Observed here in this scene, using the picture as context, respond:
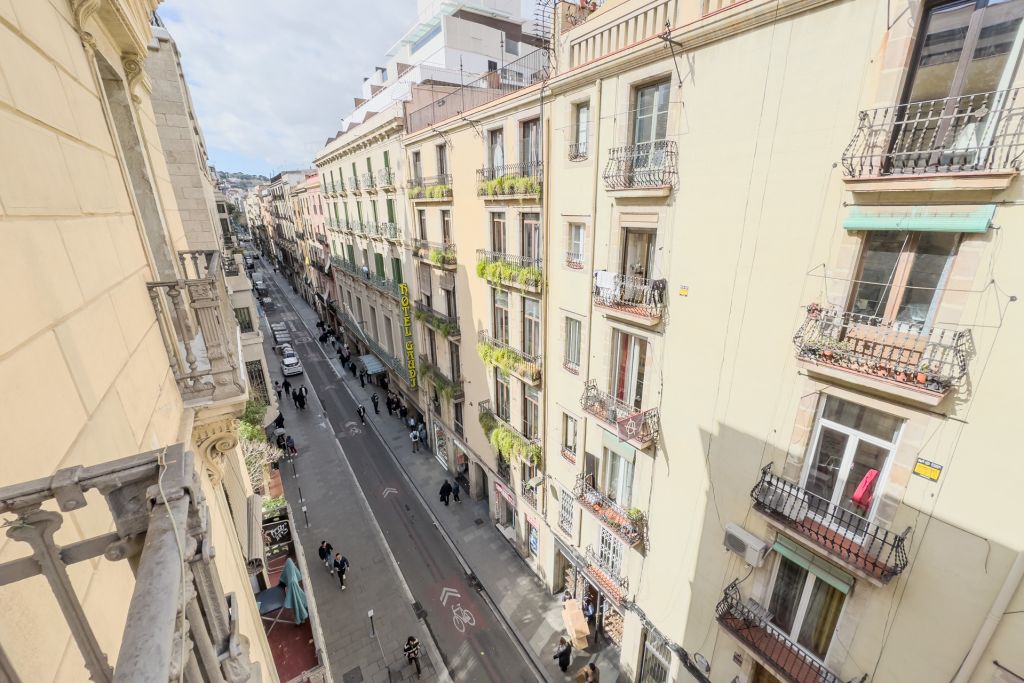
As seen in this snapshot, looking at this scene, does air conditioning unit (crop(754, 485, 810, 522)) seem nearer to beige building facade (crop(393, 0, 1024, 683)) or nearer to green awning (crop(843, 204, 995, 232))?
beige building facade (crop(393, 0, 1024, 683))

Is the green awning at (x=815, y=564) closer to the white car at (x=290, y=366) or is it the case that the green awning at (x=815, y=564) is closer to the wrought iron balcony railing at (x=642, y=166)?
the wrought iron balcony railing at (x=642, y=166)

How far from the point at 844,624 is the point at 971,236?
23.7 feet

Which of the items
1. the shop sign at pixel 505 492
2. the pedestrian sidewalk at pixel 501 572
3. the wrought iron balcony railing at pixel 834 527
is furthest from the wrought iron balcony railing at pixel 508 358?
the pedestrian sidewalk at pixel 501 572

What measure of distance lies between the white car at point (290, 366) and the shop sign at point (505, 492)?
79.8 feet

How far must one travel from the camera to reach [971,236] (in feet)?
19.9

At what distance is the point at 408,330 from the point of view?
2569cm

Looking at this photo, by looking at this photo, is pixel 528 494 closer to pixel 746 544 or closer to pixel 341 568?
pixel 341 568

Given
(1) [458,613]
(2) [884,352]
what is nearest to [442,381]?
(1) [458,613]

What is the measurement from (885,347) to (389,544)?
781 inches

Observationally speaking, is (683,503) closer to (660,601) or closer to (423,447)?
(660,601)

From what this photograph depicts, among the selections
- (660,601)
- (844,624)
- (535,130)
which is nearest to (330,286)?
(535,130)

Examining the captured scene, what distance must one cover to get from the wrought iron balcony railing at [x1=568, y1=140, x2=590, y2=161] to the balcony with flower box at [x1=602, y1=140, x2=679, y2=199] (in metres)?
1.14

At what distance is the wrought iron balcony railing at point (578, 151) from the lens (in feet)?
38.9

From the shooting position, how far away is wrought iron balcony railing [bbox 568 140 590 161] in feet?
38.9
